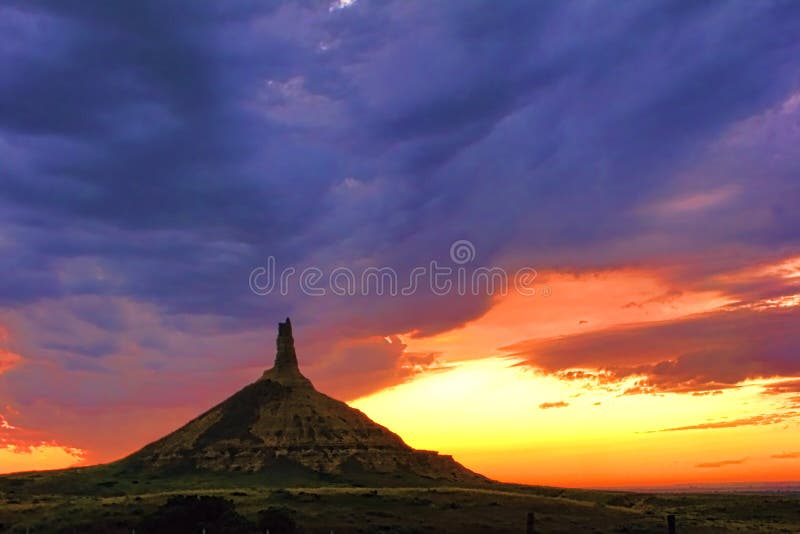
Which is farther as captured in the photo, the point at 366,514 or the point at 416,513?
the point at 416,513

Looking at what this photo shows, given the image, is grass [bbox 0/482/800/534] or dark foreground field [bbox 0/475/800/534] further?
grass [bbox 0/482/800/534]

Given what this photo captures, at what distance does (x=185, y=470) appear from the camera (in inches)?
7333

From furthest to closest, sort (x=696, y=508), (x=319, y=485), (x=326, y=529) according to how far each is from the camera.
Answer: (x=319, y=485) < (x=696, y=508) < (x=326, y=529)

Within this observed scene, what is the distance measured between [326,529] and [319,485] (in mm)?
77135

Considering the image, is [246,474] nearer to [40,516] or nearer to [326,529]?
[40,516]

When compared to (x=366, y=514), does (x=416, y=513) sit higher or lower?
higher

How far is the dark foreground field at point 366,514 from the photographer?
91250mm

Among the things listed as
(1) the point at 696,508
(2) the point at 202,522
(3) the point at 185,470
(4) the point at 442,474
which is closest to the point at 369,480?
(4) the point at 442,474

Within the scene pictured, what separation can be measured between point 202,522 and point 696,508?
86915mm

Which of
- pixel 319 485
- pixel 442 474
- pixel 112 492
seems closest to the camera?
pixel 112 492

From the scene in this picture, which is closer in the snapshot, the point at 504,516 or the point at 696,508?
the point at 504,516

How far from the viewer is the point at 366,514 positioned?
4240 inches

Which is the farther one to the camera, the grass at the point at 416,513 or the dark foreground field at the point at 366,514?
the grass at the point at 416,513

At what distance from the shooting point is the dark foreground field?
91.2 meters
